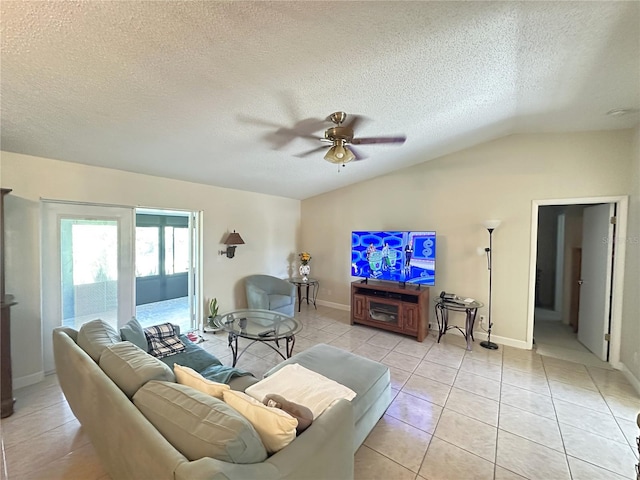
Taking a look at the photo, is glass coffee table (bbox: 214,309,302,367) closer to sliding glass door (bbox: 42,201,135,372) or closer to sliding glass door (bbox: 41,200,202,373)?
sliding glass door (bbox: 41,200,202,373)

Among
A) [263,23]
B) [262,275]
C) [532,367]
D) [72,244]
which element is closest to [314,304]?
[262,275]

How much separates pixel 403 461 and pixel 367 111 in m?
2.86

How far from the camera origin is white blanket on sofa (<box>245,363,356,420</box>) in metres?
1.64

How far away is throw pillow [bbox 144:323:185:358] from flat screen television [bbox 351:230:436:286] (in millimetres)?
2873

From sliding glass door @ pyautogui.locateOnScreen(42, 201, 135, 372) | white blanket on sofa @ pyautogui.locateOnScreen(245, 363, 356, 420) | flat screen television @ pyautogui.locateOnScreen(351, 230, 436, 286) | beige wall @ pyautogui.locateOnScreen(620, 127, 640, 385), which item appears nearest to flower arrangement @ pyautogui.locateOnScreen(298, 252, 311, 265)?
flat screen television @ pyautogui.locateOnScreen(351, 230, 436, 286)

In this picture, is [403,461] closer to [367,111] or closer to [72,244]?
[367,111]

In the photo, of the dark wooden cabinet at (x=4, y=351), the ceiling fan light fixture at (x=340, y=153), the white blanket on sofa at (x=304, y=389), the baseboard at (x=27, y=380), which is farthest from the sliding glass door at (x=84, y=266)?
the ceiling fan light fixture at (x=340, y=153)

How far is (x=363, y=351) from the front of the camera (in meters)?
3.50

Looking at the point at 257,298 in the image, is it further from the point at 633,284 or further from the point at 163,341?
the point at 633,284

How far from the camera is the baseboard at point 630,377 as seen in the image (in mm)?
2646

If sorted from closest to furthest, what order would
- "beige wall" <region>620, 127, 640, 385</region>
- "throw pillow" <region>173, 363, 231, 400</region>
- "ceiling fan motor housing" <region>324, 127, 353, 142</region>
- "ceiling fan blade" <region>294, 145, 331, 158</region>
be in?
"throw pillow" <region>173, 363, 231, 400</region>, "ceiling fan motor housing" <region>324, 127, 353, 142</region>, "beige wall" <region>620, 127, 640, 385</region>, "ceiling fan blade" <region>294, 145, 331, 158</region>

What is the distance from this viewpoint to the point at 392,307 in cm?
411

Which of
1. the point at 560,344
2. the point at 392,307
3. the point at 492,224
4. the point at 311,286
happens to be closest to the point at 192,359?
the point at 392,307

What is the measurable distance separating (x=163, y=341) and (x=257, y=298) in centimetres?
178
